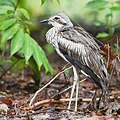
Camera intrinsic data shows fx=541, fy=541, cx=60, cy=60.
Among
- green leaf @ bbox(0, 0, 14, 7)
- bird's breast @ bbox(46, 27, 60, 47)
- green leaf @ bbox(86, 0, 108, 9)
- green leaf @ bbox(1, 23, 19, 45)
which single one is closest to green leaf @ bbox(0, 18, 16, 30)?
green leaf @ bbox(1, 23, 19, 45)

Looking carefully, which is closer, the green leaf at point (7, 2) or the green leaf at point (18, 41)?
the green leaf at point (18, 41)

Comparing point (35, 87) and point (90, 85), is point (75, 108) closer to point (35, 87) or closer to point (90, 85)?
point (35, 87)

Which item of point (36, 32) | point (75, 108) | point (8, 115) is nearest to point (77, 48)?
point (75, 108)

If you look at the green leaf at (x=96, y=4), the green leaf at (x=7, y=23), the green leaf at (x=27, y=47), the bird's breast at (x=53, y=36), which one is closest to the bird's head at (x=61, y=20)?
the bird's breast at (x=53, y=36)

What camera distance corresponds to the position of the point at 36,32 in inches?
525

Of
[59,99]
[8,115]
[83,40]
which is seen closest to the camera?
[8,115]

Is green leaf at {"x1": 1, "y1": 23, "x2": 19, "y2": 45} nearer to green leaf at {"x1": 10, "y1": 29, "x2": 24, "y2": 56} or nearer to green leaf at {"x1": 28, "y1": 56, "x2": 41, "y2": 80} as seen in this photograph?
green leaf at {"x1": 10, "y1": 29, "x2": 24, "y2": 56}

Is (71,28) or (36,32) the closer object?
(71,28)

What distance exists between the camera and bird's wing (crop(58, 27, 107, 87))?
6488mm

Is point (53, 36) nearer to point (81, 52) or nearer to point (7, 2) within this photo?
point (81, 52)

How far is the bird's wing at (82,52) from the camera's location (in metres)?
6.49

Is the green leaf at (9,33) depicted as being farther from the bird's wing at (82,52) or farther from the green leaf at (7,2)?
the bird's wing at (82,52)

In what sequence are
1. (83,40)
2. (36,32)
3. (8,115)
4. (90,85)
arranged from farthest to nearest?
(36,32) < (90,85) < (83,40) < (8,115)

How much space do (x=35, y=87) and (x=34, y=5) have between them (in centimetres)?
539
